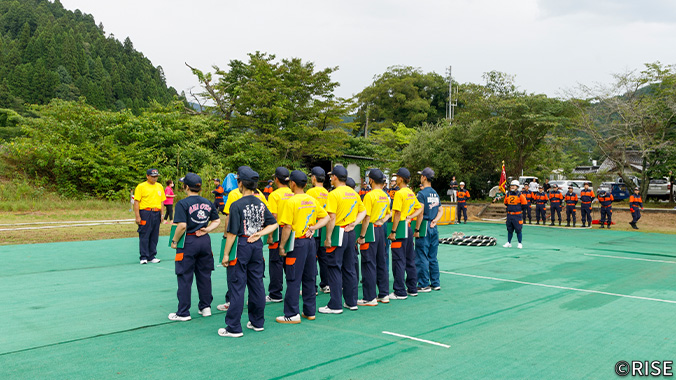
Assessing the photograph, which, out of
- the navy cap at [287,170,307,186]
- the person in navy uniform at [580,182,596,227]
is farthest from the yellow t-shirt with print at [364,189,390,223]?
the person in navy uniform at [580,182,596,227]

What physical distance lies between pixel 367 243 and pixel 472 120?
87.1 feet

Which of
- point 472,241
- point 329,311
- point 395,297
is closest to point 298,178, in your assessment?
point 329,311

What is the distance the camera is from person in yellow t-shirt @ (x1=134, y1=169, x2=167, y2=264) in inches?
→ 396

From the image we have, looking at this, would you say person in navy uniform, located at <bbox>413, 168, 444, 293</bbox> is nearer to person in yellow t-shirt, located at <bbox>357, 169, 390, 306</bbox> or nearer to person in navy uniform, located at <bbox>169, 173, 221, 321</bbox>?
person in yellow t-shirt, located at <bbox>357, 169, 390, 306</bbox>

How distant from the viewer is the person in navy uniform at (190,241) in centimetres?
593

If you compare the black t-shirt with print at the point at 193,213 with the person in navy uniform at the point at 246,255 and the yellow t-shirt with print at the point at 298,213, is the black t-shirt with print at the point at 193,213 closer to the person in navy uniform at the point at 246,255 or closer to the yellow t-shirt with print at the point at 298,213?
the person in navy uniform at the point at 246,255

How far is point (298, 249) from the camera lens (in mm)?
6023

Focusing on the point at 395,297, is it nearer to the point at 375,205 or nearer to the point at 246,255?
the point at 375,205

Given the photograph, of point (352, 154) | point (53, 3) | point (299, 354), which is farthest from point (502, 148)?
point (53, 3)

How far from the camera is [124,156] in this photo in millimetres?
25484

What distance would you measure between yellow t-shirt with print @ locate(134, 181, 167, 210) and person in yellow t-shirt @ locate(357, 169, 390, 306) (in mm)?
5175

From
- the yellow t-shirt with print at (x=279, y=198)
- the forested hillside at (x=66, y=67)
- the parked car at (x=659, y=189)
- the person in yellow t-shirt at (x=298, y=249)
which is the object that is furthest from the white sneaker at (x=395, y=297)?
the forested hillside at (x=66, y=67)

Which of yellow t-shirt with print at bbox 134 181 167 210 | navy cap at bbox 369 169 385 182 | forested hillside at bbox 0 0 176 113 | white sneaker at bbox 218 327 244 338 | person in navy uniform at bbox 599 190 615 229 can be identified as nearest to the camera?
white sneaker at bbox 218 327 244 338

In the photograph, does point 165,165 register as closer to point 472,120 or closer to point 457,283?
point 472,120
